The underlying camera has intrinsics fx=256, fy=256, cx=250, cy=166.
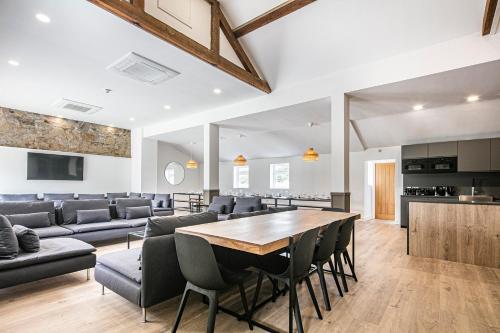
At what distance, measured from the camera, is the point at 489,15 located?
301cm

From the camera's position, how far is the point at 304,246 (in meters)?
2.01

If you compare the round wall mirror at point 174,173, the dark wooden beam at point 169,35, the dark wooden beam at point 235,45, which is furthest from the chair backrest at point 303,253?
the round wall mirror at point 174,173

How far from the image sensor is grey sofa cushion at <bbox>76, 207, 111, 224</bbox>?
462 cm

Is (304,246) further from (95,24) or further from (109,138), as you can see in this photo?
(109,138)

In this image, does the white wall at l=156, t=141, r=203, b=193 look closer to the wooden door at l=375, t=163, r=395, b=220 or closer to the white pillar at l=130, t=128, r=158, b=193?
the white pillar at l=130, t=128, r=158, b=193

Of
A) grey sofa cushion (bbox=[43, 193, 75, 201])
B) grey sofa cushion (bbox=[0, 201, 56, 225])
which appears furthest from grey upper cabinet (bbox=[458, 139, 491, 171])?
grey sofa cushion (bbox=[43, 193, 75, 201])

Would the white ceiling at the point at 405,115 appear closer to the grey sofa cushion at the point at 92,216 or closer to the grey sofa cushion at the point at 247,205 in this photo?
the grey sofa cushion at the point at 247,205

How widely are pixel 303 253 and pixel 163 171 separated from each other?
9.92 metres

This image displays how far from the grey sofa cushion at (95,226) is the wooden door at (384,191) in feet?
24.0

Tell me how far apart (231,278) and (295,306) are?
0.53 metres

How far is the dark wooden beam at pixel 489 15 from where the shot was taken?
9.43 feet

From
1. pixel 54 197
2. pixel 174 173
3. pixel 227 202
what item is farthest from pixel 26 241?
pixel 174 173

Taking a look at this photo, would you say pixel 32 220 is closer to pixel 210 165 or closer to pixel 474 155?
pixel 210 165

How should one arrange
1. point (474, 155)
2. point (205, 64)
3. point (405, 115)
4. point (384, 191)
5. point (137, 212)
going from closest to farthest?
point (205, 64)
point (137, 212)
point (405, 115)
point (474, 155)
point (384, 191)
